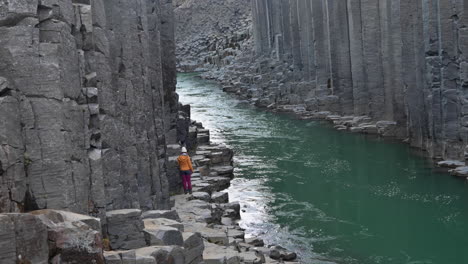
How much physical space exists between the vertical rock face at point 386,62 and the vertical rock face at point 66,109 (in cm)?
1316

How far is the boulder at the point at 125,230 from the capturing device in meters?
9.26

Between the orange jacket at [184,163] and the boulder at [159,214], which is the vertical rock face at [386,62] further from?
the boulder at [159,214]

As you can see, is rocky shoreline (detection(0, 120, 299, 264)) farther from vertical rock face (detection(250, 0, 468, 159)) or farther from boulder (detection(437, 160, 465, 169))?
vertical rock face (detection(250, 0, 468, 159))

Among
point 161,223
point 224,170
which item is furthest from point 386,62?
point 161,223

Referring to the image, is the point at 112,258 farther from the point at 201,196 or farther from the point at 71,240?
the point at 201,196

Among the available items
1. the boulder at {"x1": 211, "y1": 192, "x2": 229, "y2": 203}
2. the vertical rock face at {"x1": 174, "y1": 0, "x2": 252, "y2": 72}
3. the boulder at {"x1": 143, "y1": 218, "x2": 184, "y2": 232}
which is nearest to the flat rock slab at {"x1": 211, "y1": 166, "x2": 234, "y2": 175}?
the boulder at {"x1": 211, "y1": 192, "x2": 229, "y2": 203}

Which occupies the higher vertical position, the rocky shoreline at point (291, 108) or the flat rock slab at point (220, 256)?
the flat rock slab at point (220, 256)

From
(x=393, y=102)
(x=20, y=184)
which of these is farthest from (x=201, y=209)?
(x=393, y=102)

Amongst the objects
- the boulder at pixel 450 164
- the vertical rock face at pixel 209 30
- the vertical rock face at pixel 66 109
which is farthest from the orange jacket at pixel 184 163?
the vertical rock face at pixel 209 30

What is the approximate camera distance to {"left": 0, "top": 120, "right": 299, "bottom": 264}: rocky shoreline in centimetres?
713

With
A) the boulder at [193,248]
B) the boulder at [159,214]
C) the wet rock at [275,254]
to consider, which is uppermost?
the boulder at [159,214]

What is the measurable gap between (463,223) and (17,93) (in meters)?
11.7

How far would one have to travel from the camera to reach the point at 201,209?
1595 cm

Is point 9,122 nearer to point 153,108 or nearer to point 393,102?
point 153,108
